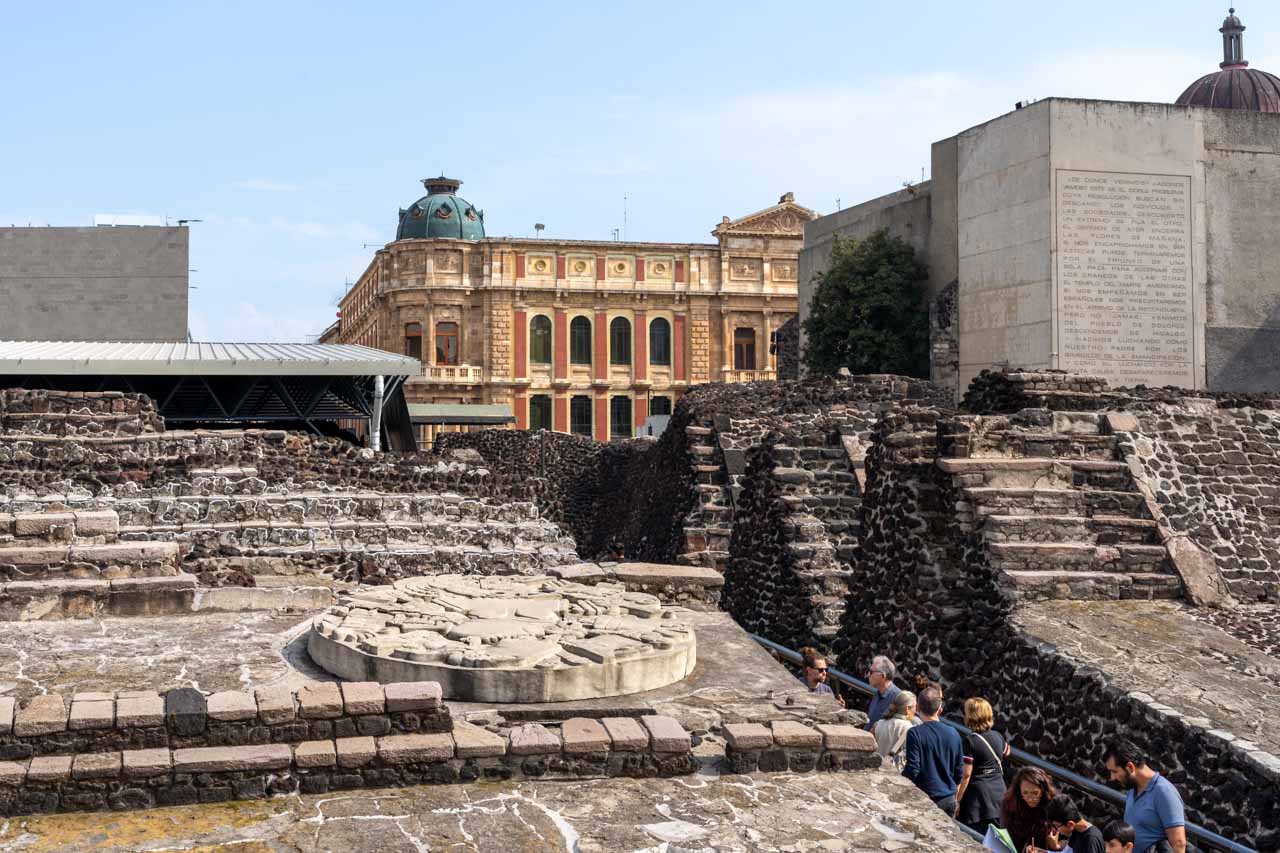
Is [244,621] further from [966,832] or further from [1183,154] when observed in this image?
[1183,154]

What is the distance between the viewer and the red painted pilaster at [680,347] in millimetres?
48500

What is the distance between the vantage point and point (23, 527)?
916 centimetres

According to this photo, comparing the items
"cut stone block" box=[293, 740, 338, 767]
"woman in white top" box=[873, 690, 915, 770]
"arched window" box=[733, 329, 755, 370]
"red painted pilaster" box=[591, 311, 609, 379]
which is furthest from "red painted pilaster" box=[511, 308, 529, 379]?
"cut stone block" box=[293, 740, 338, 767]

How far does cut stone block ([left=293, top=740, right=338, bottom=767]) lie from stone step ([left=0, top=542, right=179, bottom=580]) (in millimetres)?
4205

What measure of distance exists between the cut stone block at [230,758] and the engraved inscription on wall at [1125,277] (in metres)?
17.1

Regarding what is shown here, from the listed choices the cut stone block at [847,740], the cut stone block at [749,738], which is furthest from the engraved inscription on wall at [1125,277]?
the cut stone block at [749,738]

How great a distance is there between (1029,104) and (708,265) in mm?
28571

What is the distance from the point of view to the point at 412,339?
47281 millimetres

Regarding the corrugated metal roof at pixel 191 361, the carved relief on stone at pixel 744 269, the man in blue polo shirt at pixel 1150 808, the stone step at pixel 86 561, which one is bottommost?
the man in blue polo shirt at pixel 1150 808

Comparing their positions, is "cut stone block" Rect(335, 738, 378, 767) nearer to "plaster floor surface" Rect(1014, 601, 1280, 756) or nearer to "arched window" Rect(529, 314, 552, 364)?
"plaster floor surface" Rect(1014, 601, 1280, 756)

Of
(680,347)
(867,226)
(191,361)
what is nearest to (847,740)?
(191,361)

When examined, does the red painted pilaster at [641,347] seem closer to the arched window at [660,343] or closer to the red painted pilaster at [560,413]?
the arched window at [660,343]

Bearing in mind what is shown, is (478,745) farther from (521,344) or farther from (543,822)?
(521,344)

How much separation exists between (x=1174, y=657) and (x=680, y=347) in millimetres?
41321
